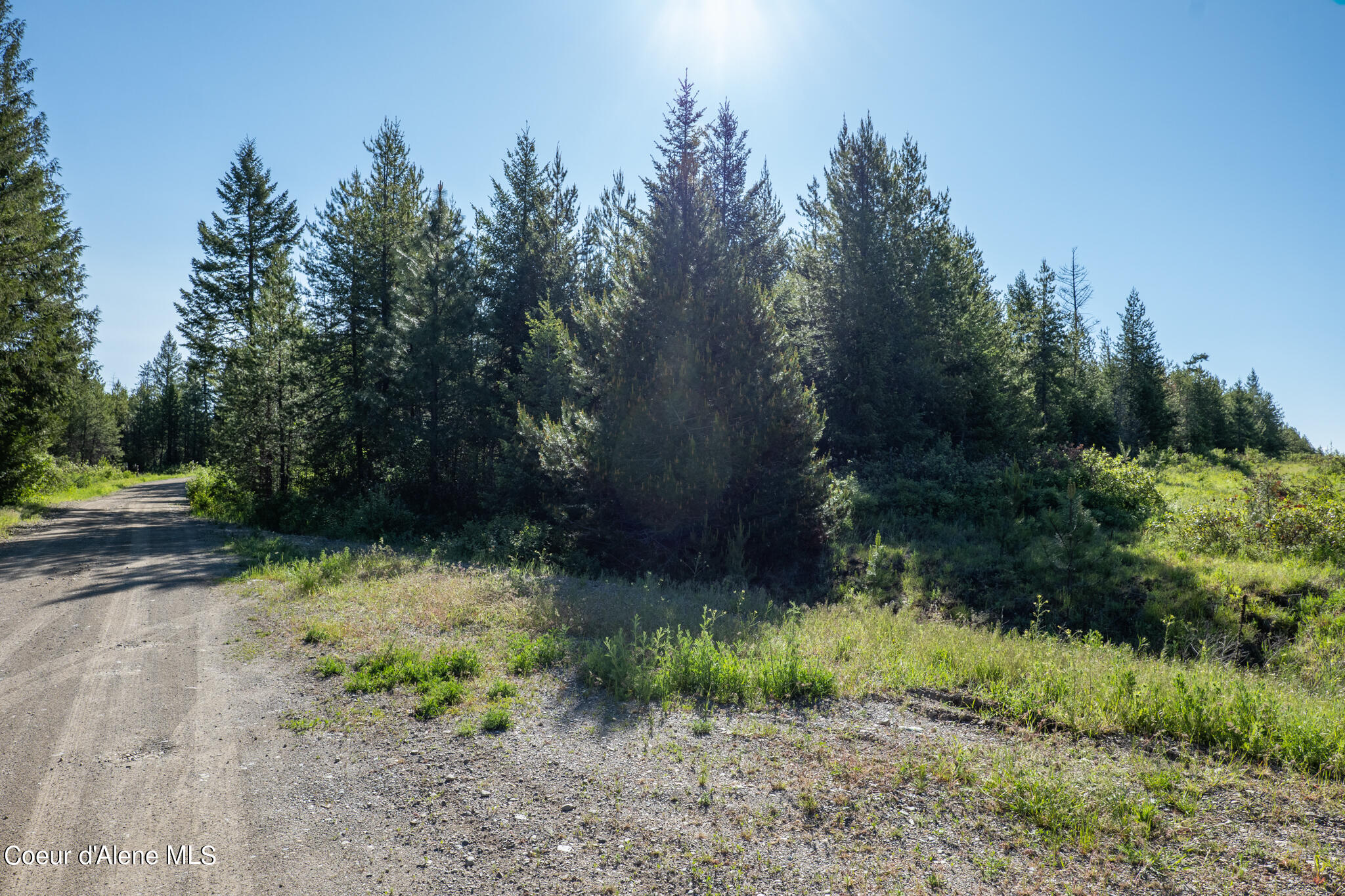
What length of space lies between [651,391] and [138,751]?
953 centimetres

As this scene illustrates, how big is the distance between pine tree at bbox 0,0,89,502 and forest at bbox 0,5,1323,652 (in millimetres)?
89

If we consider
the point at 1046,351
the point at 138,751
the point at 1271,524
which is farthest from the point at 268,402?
the point at 1046,351

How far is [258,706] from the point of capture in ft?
19.4

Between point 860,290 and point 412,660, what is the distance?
18.7 m

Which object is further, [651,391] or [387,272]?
[387,272]

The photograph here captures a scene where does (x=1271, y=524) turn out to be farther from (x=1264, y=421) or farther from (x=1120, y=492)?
(x=1264, y=421)

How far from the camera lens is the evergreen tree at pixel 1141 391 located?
3838cm

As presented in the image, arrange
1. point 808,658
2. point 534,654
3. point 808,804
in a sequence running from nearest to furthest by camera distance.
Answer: point 808,804, point 808,658, point 534,654

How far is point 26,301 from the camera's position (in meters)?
19.4

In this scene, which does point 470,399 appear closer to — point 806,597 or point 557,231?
point 557,231

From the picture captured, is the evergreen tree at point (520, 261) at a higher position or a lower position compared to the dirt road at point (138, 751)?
higher

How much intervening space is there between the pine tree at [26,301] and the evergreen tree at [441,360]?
33.8 ft

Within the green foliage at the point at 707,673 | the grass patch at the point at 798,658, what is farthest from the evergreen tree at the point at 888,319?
the green foliage at the point at 707,673

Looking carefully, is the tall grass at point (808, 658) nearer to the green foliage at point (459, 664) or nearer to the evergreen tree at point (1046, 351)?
the green foliage at point (459, 664)
